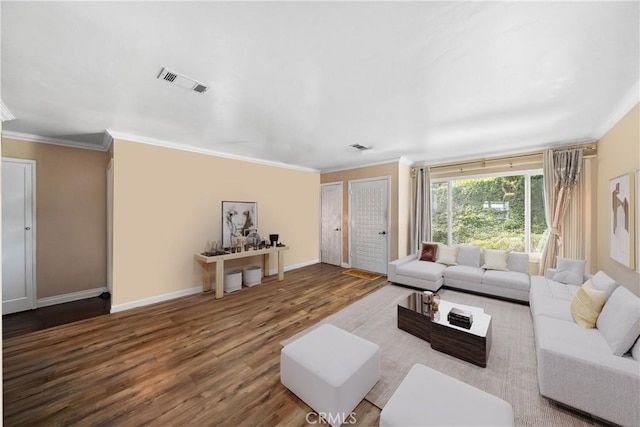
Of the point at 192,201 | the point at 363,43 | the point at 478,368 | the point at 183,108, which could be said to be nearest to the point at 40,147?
the point at 192,201

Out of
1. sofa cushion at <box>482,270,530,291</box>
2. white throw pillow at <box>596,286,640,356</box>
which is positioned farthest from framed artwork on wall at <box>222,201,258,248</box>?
white throw pillow at <box>596,286,640,356</box>

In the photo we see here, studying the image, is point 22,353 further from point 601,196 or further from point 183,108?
point 601,196

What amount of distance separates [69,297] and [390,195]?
5.89 m

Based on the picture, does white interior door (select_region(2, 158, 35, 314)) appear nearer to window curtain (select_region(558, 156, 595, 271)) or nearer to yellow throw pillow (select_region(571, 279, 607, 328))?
yellow throw pillow (select_region(571, 279, 607, 328))

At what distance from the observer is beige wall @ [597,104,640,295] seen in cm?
246

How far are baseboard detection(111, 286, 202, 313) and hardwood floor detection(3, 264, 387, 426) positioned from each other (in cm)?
11

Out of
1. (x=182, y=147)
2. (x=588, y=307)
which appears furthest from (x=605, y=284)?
(x=182, y=147)

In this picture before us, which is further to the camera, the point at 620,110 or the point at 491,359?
the point at 620,110

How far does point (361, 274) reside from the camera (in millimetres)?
5234

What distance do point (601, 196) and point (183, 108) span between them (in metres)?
5.61

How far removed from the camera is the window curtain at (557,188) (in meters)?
3.70

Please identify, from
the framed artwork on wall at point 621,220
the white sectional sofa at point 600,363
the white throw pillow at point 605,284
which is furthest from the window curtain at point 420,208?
the white sectional sofa at point 600,363

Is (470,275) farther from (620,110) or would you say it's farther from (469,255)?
(620,110)

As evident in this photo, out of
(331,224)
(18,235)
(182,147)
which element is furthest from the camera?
Answer: (331,224)
